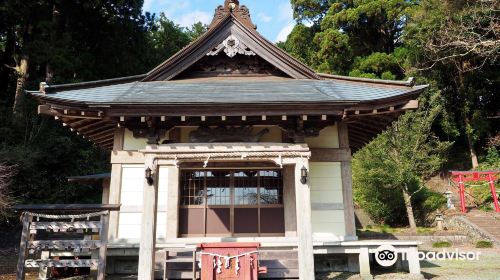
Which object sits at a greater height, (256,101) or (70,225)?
(256,101)

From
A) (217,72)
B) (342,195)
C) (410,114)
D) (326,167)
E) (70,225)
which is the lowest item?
(70,225)

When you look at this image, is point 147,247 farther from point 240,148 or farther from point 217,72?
point 217,72

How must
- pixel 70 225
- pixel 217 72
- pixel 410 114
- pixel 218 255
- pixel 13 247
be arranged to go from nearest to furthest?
pixel 218 255
pixel 70 225
pixel 217 72
pixel 13 247
pixel 410 114

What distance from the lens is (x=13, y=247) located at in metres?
16.3

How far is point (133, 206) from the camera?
8.87m

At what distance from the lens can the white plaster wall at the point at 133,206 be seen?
8750mm

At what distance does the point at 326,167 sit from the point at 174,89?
441 centimetres

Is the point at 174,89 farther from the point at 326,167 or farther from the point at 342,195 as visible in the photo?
the point at 342,195

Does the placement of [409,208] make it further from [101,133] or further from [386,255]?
[101,133]

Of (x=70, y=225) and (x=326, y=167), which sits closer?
(x=70, y=225)

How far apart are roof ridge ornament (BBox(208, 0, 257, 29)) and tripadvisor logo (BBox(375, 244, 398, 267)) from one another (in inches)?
255

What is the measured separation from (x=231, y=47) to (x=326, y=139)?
3.53 metres

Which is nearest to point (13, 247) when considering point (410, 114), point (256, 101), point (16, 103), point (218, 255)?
point (16, 103)

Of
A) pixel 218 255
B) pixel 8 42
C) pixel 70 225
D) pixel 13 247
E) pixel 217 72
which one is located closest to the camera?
pixel 218 255
